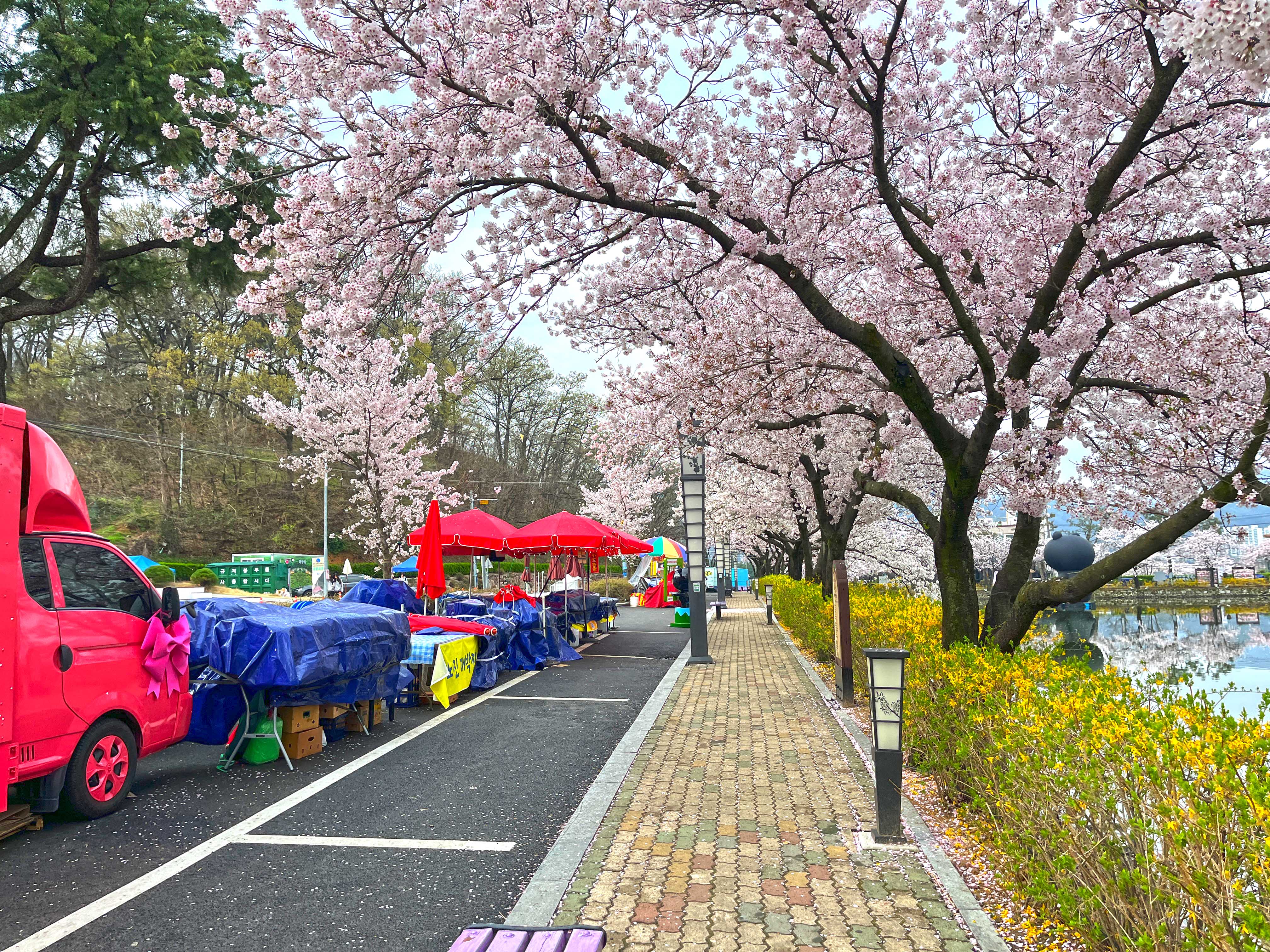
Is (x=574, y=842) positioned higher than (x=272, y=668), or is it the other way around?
(x=272, y=668)

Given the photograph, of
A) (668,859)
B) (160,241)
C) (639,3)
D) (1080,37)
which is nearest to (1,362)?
(160,241)

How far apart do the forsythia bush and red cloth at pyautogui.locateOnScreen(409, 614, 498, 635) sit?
772cm

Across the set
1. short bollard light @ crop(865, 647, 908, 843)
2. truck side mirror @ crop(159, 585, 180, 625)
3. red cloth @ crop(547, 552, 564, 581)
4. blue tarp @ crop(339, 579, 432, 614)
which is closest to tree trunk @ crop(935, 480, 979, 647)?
short bollard light @ crop(865, 647, 908, 843)

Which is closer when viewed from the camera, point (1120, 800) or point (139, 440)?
point (1120, 800)

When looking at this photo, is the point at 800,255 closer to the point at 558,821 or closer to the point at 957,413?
the point at 957,413

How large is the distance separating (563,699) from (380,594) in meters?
2.96

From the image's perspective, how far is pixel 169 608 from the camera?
6.59 metres

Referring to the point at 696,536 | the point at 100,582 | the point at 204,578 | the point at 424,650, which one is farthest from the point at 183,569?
the point at 100,582

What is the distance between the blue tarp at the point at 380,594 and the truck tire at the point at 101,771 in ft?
15.2

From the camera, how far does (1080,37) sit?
771 cm

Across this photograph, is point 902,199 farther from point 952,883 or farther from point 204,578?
point 204,578

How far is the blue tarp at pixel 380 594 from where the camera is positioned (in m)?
11.1

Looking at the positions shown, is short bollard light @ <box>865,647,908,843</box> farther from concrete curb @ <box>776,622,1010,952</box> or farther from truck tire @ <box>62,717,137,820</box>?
truck tire @ <box>62,717,137,820</box>

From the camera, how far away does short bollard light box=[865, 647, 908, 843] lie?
5.11 metres
